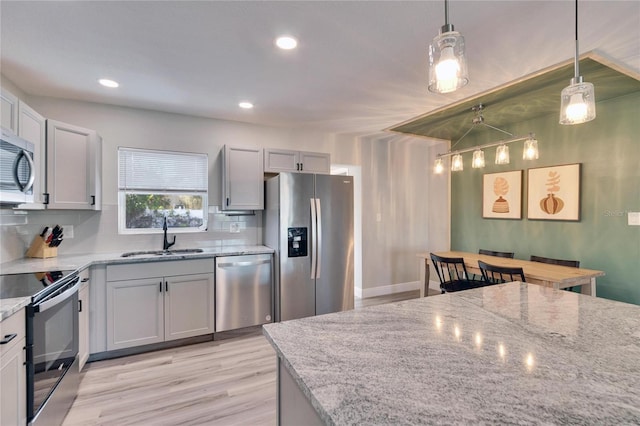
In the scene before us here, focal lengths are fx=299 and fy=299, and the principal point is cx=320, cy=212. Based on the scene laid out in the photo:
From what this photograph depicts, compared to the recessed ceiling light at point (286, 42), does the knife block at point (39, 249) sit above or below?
below

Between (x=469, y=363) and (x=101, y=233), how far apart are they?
11.8ft

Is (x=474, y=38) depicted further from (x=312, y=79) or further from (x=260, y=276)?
(x=260, y=276)

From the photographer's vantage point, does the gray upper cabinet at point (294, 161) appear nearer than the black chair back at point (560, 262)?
No

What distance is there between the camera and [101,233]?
3172 mm

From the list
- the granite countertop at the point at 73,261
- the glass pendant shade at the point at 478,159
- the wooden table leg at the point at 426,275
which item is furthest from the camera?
the wooden table leg at the point at 426,275

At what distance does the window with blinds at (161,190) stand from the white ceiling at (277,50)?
66 centimetres

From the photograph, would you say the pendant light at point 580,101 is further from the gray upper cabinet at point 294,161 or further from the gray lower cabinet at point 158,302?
the gray lower cabinet at point 158,302

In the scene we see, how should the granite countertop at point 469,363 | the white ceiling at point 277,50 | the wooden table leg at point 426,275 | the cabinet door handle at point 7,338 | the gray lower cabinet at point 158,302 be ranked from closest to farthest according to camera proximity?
the granite countertop at point 469,363, the cabinet door handle at point 7,338, the white ceiling at point 277,50, the gray lower cabinet at point 158,302, the wooden table leg at point 426,275

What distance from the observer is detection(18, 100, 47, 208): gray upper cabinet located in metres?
2.21

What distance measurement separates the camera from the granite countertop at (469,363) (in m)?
0.71

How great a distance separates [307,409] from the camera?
952 millimetres

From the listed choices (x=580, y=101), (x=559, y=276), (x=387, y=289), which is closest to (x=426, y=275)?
(x=387, y=289)

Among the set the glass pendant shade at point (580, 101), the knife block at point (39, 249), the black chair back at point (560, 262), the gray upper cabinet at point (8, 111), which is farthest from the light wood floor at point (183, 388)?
the black chair back at point (560, 262)

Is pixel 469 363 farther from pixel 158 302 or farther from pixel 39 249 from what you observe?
pixel 39 249
